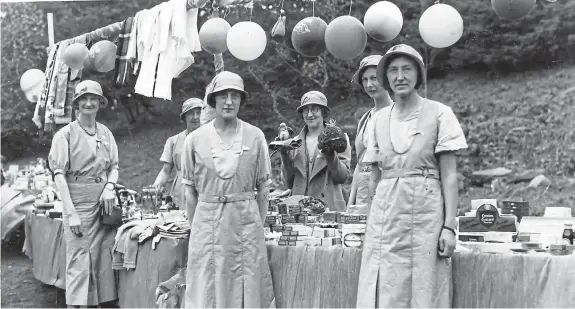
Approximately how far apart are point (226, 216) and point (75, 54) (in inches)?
133

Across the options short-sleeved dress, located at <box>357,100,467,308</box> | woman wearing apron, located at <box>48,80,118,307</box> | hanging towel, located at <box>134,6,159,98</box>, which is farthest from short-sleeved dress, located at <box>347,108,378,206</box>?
hanging towel, located at <box>134,6,159,98</box>

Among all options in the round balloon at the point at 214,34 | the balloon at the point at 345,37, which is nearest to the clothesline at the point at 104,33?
the round balloon at the point at 214,34

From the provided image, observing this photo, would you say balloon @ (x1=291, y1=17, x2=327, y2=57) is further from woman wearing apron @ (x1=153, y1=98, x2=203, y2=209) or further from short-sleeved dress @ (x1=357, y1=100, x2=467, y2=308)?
short-sleeved dress @ (x1=357, y1=100, x2=467, y2=308)

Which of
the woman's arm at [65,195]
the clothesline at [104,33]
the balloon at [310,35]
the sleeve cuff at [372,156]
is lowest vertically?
the woman's arm at [65,195]

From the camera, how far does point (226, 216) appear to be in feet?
14.5

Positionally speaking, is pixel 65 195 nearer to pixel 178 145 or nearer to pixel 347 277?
pixel 178 145

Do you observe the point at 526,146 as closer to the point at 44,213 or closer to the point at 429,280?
the point at 44,213

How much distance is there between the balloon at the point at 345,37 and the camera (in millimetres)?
5582

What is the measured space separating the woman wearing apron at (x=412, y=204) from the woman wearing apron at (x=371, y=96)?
0.99 m

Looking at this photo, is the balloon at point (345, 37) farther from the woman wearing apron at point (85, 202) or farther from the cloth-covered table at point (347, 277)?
the woman wearing apron at point (85, 202)

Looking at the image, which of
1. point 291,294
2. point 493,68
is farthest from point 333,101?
point 291,294

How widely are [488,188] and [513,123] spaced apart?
1137 millimetres

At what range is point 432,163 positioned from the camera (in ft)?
12.5

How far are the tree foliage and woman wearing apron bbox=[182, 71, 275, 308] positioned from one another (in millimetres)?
7803
